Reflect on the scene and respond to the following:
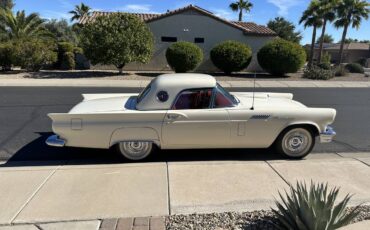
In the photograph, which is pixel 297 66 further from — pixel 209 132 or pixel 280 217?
pixel 280 217

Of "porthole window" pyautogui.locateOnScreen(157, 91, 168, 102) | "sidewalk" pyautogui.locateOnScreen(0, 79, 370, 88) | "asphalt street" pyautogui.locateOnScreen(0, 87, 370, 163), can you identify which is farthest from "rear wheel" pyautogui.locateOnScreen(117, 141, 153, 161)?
"sidewalk" pyautogui.locateOnScreen(0, 79, 370, 88)

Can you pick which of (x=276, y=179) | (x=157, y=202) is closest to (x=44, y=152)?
(x=157, y=202)

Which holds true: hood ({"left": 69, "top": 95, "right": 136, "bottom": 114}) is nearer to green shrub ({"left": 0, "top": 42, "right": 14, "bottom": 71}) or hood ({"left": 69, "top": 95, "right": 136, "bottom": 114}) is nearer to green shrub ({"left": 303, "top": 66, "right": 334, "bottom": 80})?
green shrub ({"left": 0, "top": 42, "right": 14, "bottom": 71})

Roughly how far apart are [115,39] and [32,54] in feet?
17.4

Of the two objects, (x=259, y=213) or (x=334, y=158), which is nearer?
(x=259, y=213)

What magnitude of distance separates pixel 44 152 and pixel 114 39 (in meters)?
13.6

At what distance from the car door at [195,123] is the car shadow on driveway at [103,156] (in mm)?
422

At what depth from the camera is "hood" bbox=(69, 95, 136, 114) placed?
570 centimetres

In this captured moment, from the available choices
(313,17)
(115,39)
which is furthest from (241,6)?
(115,39)

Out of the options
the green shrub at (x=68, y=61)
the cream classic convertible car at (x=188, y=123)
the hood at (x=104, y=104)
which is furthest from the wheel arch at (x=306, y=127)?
the green shrub at (x=68, y=61)

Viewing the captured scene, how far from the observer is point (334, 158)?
6.08m

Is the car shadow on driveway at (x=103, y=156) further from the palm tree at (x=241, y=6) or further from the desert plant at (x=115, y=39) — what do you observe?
the palm tree at (x=241, y=6)

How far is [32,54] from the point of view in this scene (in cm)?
2070

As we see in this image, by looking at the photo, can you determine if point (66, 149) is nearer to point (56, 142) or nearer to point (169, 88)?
point (56, 142)
